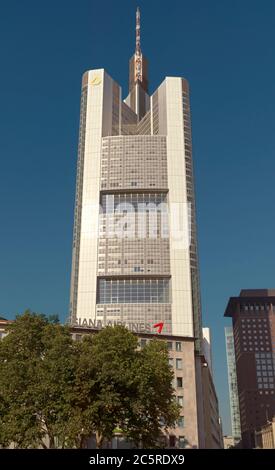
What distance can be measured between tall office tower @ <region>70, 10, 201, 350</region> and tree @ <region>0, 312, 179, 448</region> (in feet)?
316

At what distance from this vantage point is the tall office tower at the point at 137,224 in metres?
159

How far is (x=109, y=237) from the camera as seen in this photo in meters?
169

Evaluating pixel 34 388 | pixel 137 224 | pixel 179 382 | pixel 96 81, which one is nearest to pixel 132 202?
pixel 137 224

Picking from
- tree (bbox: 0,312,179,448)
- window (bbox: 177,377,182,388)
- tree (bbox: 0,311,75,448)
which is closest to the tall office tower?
window (bbox: 177,377,182,388)

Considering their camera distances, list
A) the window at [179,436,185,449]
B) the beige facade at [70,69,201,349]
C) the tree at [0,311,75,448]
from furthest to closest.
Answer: the beige facade at [70,69,201,349] < the window at [179,436,185,449] < the tree at [0,311,75,448]

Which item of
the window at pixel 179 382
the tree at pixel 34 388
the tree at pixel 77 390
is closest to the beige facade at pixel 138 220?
the window at pixel 179 382

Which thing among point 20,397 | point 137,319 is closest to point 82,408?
point 20,397

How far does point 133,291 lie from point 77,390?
112989 mm

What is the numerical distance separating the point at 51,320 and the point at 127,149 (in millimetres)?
128056

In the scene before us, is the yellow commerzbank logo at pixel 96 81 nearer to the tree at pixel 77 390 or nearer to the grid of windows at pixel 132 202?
the grid of windows at pixel 132 202

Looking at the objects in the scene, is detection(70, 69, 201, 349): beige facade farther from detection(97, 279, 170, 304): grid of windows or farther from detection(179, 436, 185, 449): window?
detection(179, 436, 185, 449): window

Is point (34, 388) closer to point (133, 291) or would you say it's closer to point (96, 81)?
point (133, 291)

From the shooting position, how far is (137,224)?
171 metres

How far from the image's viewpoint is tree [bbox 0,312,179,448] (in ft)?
163
